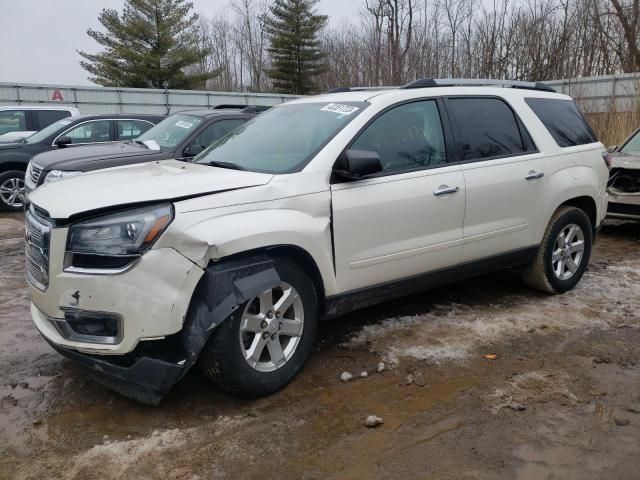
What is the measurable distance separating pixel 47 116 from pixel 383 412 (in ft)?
38.5

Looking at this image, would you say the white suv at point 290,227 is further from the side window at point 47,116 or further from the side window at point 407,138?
the side window at point 47,116

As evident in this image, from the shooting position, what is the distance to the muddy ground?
103 inches

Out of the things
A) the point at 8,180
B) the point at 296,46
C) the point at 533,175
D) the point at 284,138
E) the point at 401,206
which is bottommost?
the point at 8,180

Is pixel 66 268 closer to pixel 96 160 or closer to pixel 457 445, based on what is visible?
pixel 457 445

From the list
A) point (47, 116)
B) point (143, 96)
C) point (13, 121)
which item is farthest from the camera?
point (143, 96)

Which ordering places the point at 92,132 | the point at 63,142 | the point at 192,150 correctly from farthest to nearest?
the point at 92,132 → the point at 63,142 → the point at 192,150

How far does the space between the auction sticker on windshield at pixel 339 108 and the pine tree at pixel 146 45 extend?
3257 cm

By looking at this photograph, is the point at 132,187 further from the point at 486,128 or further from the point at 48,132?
the point at 48,132

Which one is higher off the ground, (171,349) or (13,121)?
(13,121)

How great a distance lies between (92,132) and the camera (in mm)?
9844

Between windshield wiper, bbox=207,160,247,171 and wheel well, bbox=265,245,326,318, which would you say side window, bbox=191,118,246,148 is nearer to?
windshield wiper, bbox=207,160,247,171

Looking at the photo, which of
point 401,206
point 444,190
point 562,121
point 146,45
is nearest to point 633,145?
point 562,121

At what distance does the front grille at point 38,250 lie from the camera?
9.53 ft

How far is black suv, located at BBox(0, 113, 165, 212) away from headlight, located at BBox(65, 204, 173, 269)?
769cm
